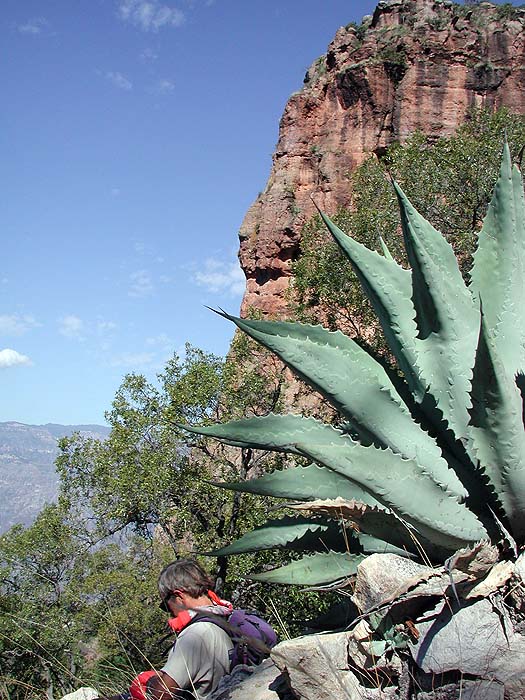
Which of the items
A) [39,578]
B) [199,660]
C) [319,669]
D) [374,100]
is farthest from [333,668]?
[374,100]

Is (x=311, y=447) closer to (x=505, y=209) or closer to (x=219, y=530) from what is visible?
(x=505, y=209)

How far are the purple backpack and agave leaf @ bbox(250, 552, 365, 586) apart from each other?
329 millimetres

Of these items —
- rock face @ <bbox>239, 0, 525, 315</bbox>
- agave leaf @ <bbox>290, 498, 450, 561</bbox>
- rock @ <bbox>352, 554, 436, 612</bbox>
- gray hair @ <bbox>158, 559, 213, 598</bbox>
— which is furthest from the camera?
rock face @ <bbox>239, 0, 525, 315</bbox>

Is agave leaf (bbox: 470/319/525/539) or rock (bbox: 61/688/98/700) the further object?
rock (bbox: 61/688/98/700)

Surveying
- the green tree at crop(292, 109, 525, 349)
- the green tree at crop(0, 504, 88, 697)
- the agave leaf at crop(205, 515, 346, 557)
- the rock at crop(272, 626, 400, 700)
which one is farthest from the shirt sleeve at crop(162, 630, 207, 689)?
the green tree at crop(0, 504, 88, 697)

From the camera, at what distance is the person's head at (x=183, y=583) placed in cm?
224

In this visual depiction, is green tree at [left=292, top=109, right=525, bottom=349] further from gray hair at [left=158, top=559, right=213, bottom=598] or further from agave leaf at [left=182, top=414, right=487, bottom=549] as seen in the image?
agave leaf at [left=182, top=414, right=487, bottom=549]

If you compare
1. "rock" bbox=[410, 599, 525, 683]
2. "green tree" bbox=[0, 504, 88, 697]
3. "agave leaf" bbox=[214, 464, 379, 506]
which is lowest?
"green tree" bbox=[0, 504, 88, 697]

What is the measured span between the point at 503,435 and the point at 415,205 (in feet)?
32.4

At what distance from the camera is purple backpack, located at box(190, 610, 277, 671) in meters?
2.09

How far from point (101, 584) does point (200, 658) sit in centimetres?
1054

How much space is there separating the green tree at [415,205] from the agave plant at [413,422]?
8096mm

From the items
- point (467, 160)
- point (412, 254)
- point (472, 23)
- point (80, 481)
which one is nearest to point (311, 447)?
point (412, 254)

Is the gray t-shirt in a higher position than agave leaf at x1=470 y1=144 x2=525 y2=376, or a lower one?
lower
